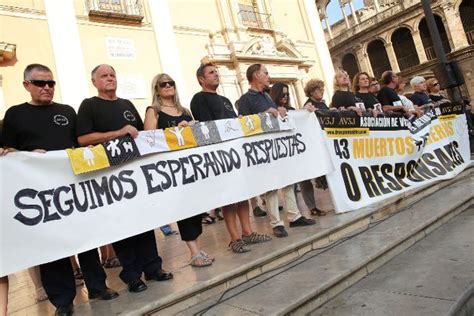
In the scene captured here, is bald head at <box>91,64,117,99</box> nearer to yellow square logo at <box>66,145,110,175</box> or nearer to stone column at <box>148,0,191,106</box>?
yellow square logo at <box>66,145,110,175</box>

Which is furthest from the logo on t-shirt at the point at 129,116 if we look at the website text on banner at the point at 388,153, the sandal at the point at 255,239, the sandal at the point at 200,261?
the website text on banner at the point at 388,153

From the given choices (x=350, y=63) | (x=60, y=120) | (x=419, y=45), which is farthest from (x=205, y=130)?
(x=350, y=63)

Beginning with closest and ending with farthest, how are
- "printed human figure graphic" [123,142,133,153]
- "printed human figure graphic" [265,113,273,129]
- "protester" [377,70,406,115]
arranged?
"printed human figure graphic" [123,142,133,153], "printed human figure graphic" [265,113,273,129], "protester" [377,70,406,115]

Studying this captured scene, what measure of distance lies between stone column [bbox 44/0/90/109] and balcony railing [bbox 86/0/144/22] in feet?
2.23

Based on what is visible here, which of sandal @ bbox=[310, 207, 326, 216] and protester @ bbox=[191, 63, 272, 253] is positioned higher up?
protester @ bbox=[191, 63, 272, 253]

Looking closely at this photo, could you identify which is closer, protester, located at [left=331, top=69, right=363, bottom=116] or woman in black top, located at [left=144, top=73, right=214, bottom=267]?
woman in black top, located at [left=144, top=73, right=214, bottom=267]

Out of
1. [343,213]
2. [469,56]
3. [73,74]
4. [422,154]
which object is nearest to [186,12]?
[73,74]

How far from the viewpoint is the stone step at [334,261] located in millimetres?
2406

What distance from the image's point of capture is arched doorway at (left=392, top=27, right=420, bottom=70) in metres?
27.9

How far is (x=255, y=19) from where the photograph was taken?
14.2 metres

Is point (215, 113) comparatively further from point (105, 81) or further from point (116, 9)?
point (116, 9)

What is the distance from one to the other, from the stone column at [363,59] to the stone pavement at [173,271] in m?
26.8

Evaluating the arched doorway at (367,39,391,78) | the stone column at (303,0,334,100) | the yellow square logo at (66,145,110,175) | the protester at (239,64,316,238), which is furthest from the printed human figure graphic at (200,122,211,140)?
the arched doorway at (367,39,391,78)

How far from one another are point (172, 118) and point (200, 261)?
4.30 feet
